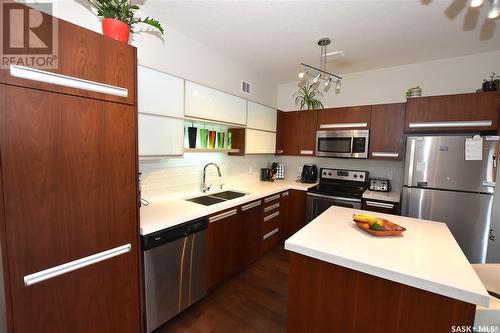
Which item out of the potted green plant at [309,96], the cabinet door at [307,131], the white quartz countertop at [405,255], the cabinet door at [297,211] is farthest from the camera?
the potted green plant at [309,96]

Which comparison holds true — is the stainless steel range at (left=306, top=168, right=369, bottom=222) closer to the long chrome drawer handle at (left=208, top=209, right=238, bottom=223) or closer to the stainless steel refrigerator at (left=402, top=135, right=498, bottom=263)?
the stainless steel refrigerator at (left=402, top=135, right=498, bottom=263)

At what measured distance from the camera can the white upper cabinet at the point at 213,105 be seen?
217cm

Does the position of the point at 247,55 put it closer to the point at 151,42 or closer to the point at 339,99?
the point at 151,42

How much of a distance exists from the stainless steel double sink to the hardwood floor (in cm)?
87

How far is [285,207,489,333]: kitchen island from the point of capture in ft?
3.13

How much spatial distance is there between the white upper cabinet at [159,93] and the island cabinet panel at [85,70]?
0.37 metres

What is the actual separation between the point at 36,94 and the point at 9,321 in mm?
1051

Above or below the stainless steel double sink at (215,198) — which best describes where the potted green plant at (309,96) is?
above

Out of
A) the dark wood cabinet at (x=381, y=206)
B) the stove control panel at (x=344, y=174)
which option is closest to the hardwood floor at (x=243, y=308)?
the dark wood cabinet at (x=381, y=206)

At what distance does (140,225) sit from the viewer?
1550mm

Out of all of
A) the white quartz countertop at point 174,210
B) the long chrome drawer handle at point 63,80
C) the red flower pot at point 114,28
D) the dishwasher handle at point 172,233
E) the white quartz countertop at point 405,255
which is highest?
the red flower pot at point 114,28

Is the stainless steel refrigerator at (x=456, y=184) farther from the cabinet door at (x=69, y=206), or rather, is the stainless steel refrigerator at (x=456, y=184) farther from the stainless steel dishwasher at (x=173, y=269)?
the cabinet door at (x=69, y=206)

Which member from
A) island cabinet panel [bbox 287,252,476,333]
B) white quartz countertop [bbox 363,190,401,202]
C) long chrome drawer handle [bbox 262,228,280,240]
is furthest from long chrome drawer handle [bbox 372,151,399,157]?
island cabinet panel [bbox 287,252,476,333]

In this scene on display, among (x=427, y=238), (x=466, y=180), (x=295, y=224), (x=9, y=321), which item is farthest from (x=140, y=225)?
(x=466, y=180)
